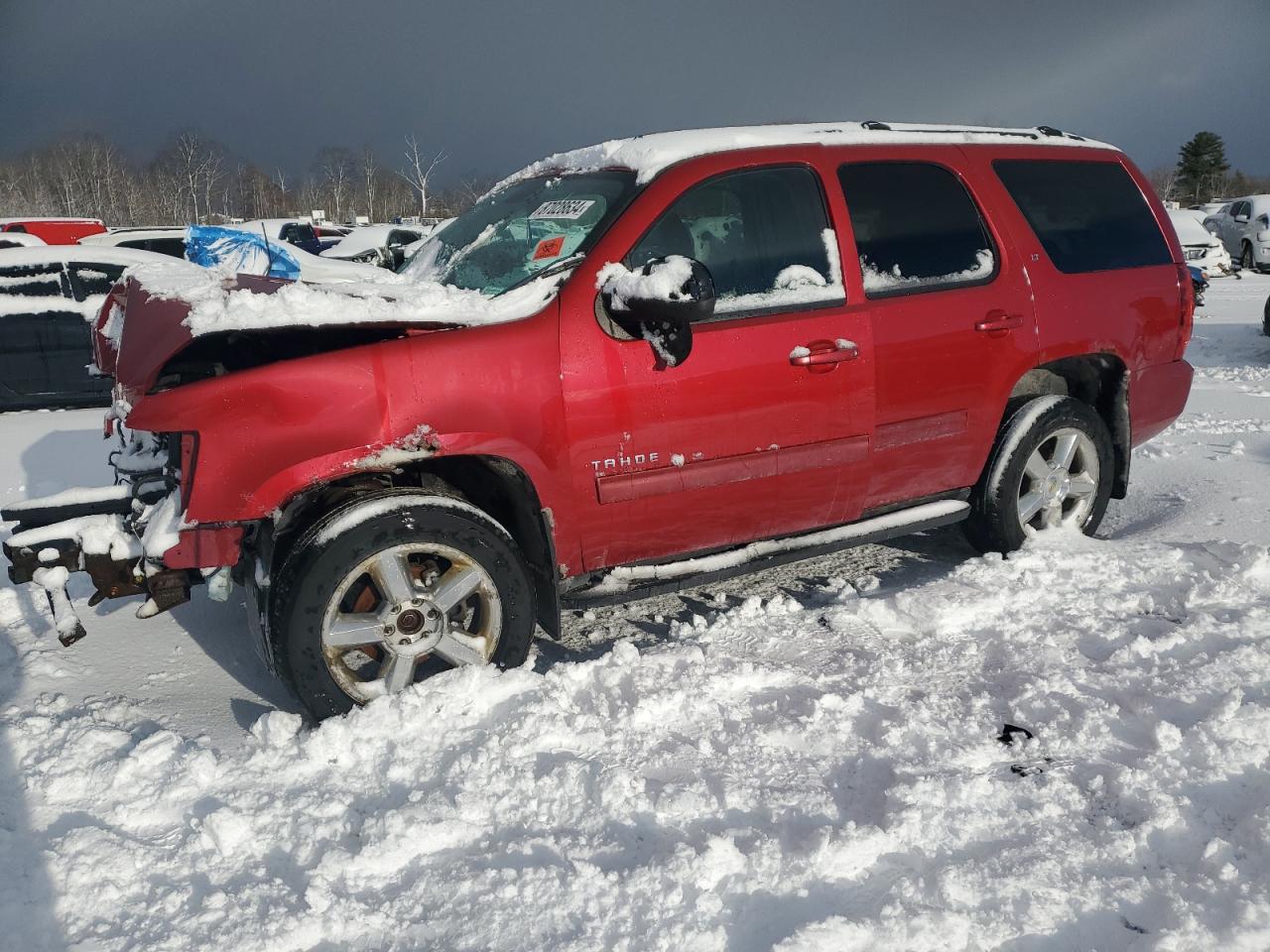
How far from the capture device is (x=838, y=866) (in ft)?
7.25

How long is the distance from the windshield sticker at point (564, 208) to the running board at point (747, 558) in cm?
134

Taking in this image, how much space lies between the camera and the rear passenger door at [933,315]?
139 inches

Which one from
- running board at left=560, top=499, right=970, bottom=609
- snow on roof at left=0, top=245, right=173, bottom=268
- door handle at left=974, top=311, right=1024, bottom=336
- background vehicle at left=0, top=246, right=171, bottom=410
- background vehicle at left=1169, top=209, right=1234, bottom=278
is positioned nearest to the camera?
running board at left=560, top=499, right=970, bottom=609

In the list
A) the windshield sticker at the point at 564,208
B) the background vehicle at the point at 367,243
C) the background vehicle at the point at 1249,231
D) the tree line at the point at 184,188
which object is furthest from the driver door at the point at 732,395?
the tree line at the point at 184,188

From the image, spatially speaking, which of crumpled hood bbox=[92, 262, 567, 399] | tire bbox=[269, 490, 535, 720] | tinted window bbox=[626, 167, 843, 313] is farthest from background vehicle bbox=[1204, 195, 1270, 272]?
tire bbox=[269, 490, 535, 720]

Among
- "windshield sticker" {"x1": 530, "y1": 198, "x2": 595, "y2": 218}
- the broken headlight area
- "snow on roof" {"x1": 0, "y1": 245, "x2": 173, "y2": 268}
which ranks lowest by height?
the broken headlight area

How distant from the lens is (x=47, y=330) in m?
7.25

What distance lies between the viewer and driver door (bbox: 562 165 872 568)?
3047 mm

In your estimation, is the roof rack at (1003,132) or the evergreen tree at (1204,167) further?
the evergreen tree at (1204,167)

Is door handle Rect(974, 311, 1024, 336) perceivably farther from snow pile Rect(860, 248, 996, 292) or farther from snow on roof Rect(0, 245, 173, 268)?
snow on roof Rect(0, 245, 173, 268)

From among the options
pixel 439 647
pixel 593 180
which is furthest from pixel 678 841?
pixel 593 180

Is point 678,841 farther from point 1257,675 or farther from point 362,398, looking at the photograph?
point 1257,675

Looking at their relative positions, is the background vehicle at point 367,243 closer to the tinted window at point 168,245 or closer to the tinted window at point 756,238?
the tinted window at point 168,245

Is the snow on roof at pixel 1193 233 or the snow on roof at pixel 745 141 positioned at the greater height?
A: the snow on roof at pixel 1193 233
